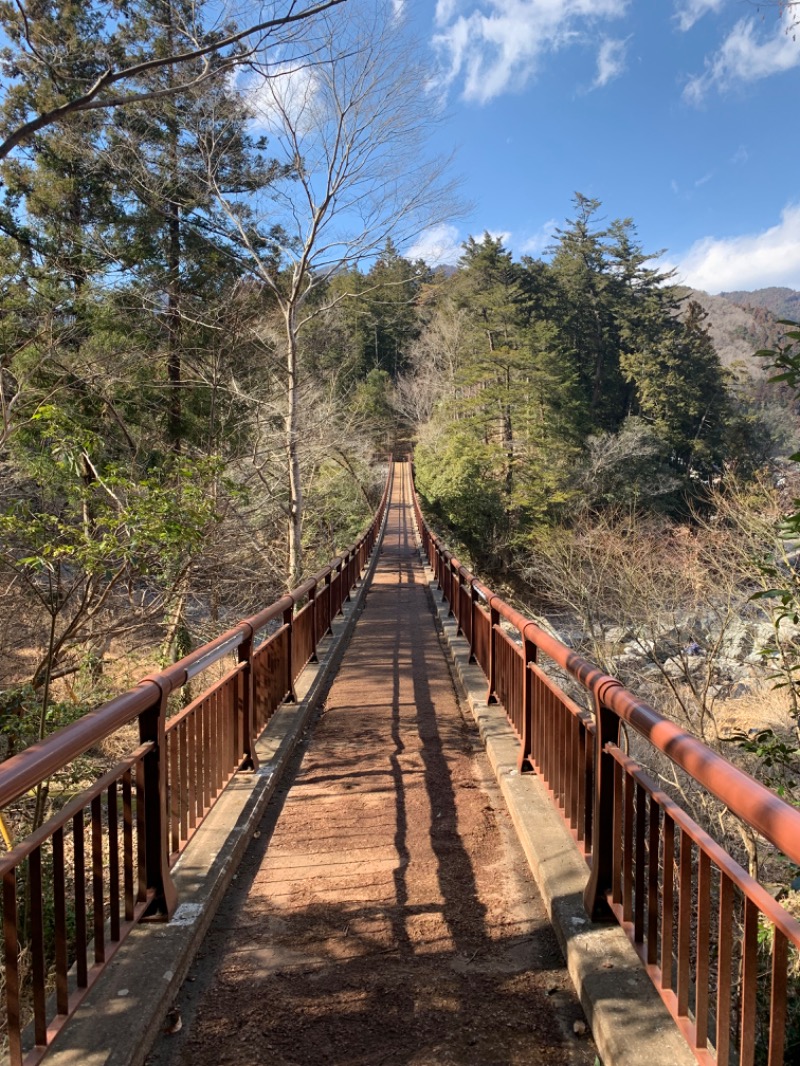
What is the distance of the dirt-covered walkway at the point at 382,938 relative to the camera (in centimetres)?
232

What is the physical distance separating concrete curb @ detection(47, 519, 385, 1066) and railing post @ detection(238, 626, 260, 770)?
0.10m

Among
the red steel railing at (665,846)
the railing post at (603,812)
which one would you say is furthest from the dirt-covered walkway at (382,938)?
the red steel railing at (665,846)

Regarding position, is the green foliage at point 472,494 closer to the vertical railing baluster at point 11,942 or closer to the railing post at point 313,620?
the railing post at point 313,620

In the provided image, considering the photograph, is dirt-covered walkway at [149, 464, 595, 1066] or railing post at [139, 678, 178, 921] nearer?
dirt-covered walkway at [149, 464, 595, 1066]

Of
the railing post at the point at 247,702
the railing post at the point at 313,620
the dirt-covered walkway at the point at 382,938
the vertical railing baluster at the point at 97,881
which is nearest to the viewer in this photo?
the vertical railing baluster at the point at 97,881

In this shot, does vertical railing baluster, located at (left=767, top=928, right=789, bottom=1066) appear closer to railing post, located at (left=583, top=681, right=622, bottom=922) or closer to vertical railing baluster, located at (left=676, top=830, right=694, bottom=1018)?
vertical railing baluster, located at (left=676, top=830, right=694, bottom=1018)

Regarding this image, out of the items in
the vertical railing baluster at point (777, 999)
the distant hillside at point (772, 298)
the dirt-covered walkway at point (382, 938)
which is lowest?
the dirt-covered walkway at point (382, 938)

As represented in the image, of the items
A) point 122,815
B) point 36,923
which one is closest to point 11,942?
point 36,923

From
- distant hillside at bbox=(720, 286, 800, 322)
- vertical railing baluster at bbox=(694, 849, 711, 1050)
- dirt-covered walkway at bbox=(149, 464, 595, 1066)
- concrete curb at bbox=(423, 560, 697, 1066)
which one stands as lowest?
dirt-covered walkway at bbox=(149, 464, 595, 1066)

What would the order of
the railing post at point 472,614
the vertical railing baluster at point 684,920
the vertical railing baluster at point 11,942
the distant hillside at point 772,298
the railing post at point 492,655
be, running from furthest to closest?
1. the distant hillside at point 772,298
2. the railing post at point 472,614
3. the railing post at point 492,655
4. the vertical railing baluster at point 684,920
5. the vertical railing baluster at point 11,942

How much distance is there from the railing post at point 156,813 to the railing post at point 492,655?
3375mm

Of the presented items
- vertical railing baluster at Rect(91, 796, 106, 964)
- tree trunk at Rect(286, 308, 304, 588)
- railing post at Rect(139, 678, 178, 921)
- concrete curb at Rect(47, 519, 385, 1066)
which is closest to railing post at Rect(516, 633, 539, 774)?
concrete curb at Rect(47, 519, 385, 1066)

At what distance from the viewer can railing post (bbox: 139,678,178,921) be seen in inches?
105

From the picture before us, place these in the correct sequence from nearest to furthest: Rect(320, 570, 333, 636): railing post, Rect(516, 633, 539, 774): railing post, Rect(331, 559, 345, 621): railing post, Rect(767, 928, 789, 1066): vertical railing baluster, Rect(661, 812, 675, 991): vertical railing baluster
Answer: Rect(767, 928, 789, 1066): vertical railing baluster, Rect(661, 812, 675, 991): vertical railing baluster, Rect(516, 633, 539, 774): railing post, Rect(320, 570, 333, 636): railing post, Rect(331, 559, 345, 621): railing post
